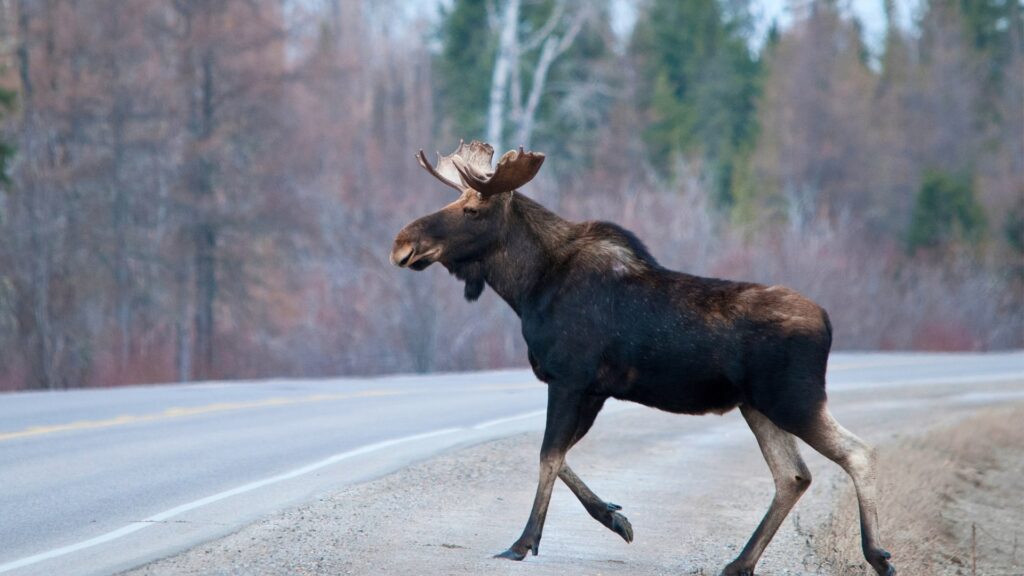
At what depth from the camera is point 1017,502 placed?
12.9 meters

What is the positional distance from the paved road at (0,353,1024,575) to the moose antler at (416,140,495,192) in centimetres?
246

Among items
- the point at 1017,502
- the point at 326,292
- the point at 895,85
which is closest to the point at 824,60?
the point at 895,85

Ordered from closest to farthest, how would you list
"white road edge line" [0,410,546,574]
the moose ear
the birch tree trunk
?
1. "white road edge line" [0,410,546,574]
2. the moose ear
3. the birch tree trunk

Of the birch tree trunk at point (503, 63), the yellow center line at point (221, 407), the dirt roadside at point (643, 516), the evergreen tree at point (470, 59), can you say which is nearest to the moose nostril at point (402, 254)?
the dirt roadside at point (643, 516)

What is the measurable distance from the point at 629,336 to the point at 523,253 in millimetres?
873

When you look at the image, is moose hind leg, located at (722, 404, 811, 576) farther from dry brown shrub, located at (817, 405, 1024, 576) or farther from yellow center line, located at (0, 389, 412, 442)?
yellow center line, located at (0, 389, 412, 442)

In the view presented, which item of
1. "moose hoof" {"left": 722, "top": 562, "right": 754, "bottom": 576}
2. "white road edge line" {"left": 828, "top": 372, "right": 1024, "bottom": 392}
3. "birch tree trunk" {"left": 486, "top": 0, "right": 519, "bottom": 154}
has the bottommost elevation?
"white road edge line" {"left": 828, "top": 372, "right": 1024, "bottom": 392}

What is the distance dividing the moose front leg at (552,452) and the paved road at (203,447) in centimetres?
200

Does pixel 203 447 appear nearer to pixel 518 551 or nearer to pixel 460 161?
pixel 460 161

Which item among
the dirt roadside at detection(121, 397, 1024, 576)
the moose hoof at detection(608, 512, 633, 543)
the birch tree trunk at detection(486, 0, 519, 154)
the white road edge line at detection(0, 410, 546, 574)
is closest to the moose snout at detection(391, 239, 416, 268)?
the dirt roadside at detection(121, 397, 1024, 576)

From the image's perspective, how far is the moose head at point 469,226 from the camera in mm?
7844

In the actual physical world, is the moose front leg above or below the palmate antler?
below

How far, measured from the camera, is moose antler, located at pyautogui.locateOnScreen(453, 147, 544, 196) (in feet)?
25.5

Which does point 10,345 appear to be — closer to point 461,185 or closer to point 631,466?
point 631,466
